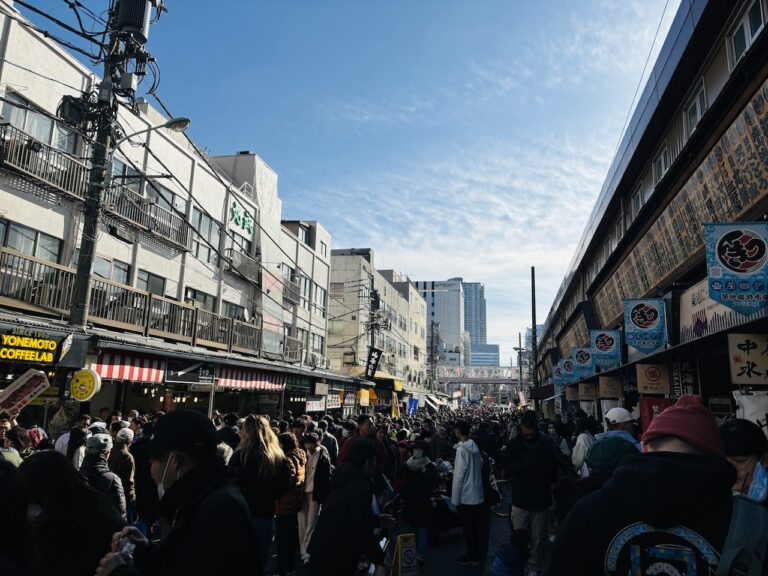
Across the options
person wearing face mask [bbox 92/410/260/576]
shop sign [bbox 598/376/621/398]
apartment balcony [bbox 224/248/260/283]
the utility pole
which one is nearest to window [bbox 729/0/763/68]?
person wearing face mask [bbox 92/410/260/576]

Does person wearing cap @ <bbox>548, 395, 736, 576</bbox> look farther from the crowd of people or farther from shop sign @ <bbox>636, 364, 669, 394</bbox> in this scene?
shop sign @ <bbox>636, 364, 669, 394</bbox>

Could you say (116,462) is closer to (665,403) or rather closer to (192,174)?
(665,403)

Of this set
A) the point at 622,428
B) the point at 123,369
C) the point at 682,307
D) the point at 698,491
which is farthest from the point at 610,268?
the point at 698,491

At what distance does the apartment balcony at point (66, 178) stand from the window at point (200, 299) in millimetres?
2655

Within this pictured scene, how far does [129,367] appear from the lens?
12.3m

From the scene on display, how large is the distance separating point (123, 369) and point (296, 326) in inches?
739

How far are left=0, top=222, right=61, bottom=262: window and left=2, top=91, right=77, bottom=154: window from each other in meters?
2.50

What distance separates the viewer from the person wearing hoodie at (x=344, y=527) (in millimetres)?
3881

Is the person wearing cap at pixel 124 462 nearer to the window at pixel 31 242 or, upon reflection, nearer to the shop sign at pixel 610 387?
the window at pixel 31 242

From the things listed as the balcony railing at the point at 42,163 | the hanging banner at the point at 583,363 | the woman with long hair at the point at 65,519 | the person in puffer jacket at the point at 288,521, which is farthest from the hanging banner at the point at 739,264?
the balcony railing at the point at 42,163

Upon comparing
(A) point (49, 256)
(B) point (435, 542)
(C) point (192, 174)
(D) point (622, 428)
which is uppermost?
(C) point (192, 174)

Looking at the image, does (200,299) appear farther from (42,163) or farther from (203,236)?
(42,163)

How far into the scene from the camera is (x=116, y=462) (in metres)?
7.82

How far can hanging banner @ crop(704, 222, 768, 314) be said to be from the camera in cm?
669
